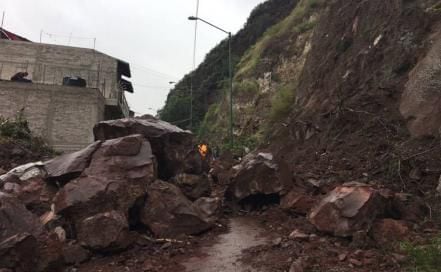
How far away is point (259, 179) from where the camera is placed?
11258 millimetres

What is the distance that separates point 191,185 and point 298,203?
Answer: 2.87 m

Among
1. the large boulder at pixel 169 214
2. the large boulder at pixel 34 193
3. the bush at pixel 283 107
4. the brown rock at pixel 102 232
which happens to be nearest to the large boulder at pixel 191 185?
the large boulder at pixel 169 214

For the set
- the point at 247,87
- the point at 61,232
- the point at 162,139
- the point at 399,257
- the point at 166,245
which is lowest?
the point at 166,245

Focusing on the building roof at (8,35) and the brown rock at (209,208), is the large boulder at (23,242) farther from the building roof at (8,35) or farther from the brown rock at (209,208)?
the building roof at (8,35)

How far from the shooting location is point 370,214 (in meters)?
7.50

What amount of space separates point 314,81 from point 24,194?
11.1 m

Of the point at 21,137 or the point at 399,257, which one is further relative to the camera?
the point at 21,137

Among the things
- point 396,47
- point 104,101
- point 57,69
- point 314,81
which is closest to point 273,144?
point 314,81

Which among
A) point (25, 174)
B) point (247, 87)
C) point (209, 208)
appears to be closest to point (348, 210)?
point (209, 208)

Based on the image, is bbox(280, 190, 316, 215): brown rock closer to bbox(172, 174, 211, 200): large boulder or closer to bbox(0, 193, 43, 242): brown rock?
bbox(172, 174, 211, 200): large boulder

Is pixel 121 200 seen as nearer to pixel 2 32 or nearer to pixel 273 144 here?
pixel 273 144

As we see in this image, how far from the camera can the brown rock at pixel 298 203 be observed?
388 inches

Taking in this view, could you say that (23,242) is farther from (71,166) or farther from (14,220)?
(71,166)

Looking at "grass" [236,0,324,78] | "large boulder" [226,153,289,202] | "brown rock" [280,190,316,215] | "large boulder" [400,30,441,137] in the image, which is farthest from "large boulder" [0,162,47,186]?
"grass" [236,0,324,78]
